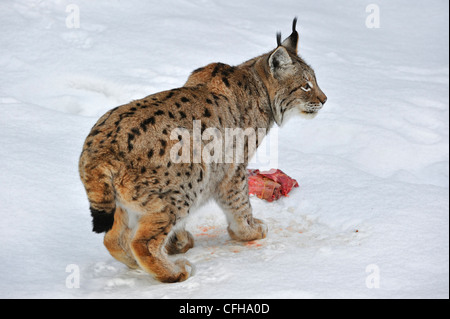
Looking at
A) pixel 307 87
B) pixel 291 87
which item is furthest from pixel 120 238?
pixel 307 87

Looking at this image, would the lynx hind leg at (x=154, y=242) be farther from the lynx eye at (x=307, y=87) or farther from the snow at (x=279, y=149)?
the lynx eye at (x=307, y=87)

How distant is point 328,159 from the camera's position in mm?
6422

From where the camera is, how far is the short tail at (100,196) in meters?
3.67

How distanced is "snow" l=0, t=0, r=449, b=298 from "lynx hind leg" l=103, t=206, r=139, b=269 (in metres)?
0.18

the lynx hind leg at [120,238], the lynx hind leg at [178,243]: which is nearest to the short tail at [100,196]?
the lynx hind leg at [120,238]

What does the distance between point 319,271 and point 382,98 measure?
4.81 meters

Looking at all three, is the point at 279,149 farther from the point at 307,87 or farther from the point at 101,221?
the point at 101,221

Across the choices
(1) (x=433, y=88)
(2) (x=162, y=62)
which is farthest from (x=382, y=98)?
(2) (x=162, y=62)

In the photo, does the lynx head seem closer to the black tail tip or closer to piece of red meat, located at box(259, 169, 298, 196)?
piece of red meat, located at box(259, 169, 298, 196)

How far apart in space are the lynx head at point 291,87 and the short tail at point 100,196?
6.82 feet

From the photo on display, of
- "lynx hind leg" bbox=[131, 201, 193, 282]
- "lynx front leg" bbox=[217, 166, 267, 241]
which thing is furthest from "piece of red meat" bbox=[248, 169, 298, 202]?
"lynx hind leg" bbox=[131, 201, 193, 282]

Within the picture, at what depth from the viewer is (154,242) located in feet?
13.0

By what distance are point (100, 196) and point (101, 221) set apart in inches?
6.5

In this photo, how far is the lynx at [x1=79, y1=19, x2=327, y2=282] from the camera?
12.5 ft
